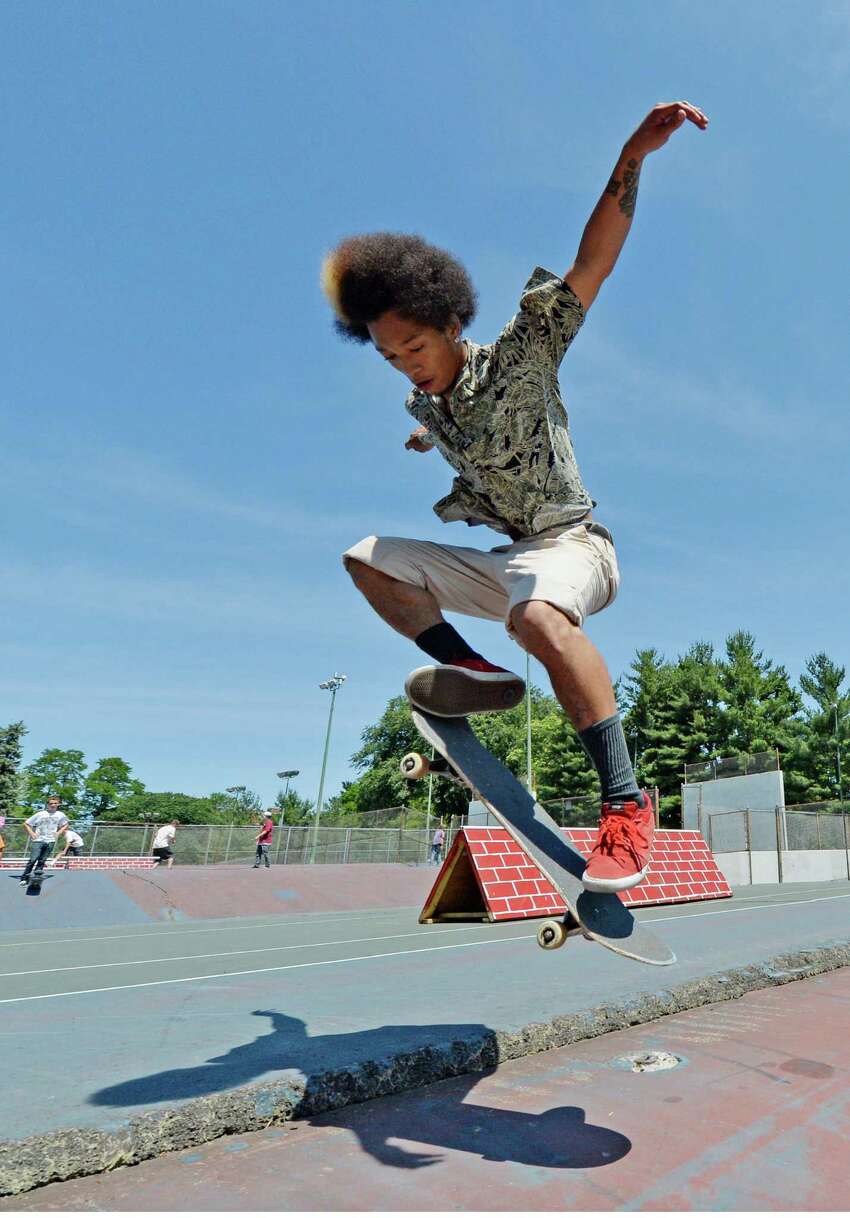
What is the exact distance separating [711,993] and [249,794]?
141241mm

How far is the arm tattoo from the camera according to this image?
2381 millimetres

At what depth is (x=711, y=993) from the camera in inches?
138

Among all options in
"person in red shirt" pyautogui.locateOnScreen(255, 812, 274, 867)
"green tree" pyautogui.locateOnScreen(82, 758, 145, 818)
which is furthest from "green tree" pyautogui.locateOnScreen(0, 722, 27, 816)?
"green tree" pyautogui.locateOnScreen(82, 758, 145, 818)

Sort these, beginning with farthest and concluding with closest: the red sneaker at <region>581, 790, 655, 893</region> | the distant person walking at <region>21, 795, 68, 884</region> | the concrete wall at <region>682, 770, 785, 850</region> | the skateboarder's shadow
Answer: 1. the concrete wall at <region>682, 770, 785, 850</region>
2. the distant person walking at <region>21, 795, 68, 884</region>
3. the red sneaker at <region>581, 790, 655, 893</region>
4. the skateboarder's shadow

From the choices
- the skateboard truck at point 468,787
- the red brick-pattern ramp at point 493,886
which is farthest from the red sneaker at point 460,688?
the red brick-pattern ramp at point 493,886

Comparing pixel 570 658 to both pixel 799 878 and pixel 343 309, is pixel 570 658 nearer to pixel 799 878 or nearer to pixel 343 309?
pixel 343 309

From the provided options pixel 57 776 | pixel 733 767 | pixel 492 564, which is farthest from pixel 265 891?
pixel 57 776

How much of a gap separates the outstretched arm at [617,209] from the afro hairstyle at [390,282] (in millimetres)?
446

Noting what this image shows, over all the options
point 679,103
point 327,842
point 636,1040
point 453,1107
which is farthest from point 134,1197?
point 327,842

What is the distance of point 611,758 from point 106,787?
381 ft

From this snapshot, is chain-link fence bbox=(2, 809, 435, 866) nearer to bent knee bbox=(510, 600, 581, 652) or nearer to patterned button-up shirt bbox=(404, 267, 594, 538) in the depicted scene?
patterned button-up shirt bbox=(404, 267, 594, 538)

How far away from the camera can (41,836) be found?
1399 centimetres

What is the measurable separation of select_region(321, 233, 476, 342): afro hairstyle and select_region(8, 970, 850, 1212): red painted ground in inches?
93.8

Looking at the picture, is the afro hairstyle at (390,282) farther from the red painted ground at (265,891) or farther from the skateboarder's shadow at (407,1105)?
the red painted ground at (265,891)
